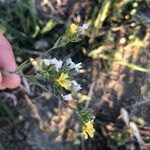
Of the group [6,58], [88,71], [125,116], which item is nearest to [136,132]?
[125,116]

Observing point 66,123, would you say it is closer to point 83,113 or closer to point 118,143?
point 118,143

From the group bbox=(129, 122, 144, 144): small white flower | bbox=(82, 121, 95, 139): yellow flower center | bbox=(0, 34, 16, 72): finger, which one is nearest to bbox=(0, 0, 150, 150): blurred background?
bbox=(129, 122, 144, 144): small white flower

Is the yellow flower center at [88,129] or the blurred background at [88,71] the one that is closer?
the yellow flower center at [88,129]

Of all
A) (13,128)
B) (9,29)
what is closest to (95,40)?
(9,29)

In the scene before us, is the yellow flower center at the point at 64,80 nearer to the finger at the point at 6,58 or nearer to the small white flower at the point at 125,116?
the finger at the point at 6,58

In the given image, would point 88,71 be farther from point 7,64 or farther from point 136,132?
point 7,64

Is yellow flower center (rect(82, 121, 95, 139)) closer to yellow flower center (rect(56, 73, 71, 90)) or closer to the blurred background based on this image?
yellow flower center (rect(56, 73, 71, 90))

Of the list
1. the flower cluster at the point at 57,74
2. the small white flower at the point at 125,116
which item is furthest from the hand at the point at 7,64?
the small white flower at the point at 125,116

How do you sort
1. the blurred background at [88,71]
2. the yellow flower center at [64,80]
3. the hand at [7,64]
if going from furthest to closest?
the blurred background at [88,71], the hand at [7,64], the yellow flower center at [64,80]
